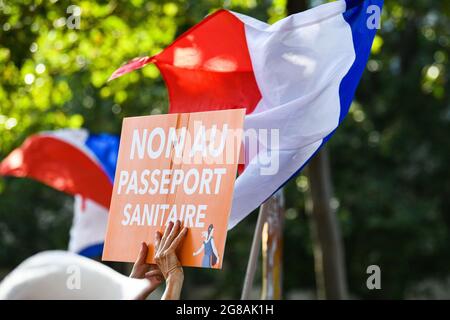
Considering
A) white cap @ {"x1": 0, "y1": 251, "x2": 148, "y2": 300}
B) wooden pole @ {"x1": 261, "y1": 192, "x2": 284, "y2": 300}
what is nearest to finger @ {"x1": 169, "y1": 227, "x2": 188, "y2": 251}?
white cap @ {"x1": 0, "y1": 251, "x2": 148, "y2": 300}

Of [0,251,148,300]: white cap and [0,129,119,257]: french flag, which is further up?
[0,129,119,257]: french flag

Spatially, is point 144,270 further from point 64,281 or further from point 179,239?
point 64,281

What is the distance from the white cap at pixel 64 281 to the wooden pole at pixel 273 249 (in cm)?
419

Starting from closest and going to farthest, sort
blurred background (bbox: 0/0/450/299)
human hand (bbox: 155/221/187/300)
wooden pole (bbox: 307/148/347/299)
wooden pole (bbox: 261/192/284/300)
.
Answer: human hand (bbox: 155/221/187/300) → wooden pole (bbox: 261/192/284/300) → wooden pole (bbox: 307/148/347/299) → blurred background (bbox: 0/0/450/299)

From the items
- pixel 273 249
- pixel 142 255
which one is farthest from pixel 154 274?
pixel 273 249

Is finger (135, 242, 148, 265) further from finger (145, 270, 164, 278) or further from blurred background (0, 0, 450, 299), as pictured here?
blurred background (0, 0, 450, 299)

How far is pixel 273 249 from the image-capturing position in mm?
8023

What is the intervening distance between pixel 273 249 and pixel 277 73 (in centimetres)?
244

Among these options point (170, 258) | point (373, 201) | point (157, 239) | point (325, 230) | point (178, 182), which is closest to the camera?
point (170, 258)

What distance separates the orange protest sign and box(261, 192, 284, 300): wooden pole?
3009 mm

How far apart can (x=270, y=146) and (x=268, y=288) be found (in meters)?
2.54

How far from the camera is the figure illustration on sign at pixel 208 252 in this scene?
14.1 ft

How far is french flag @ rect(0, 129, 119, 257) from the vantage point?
36.4 feet
